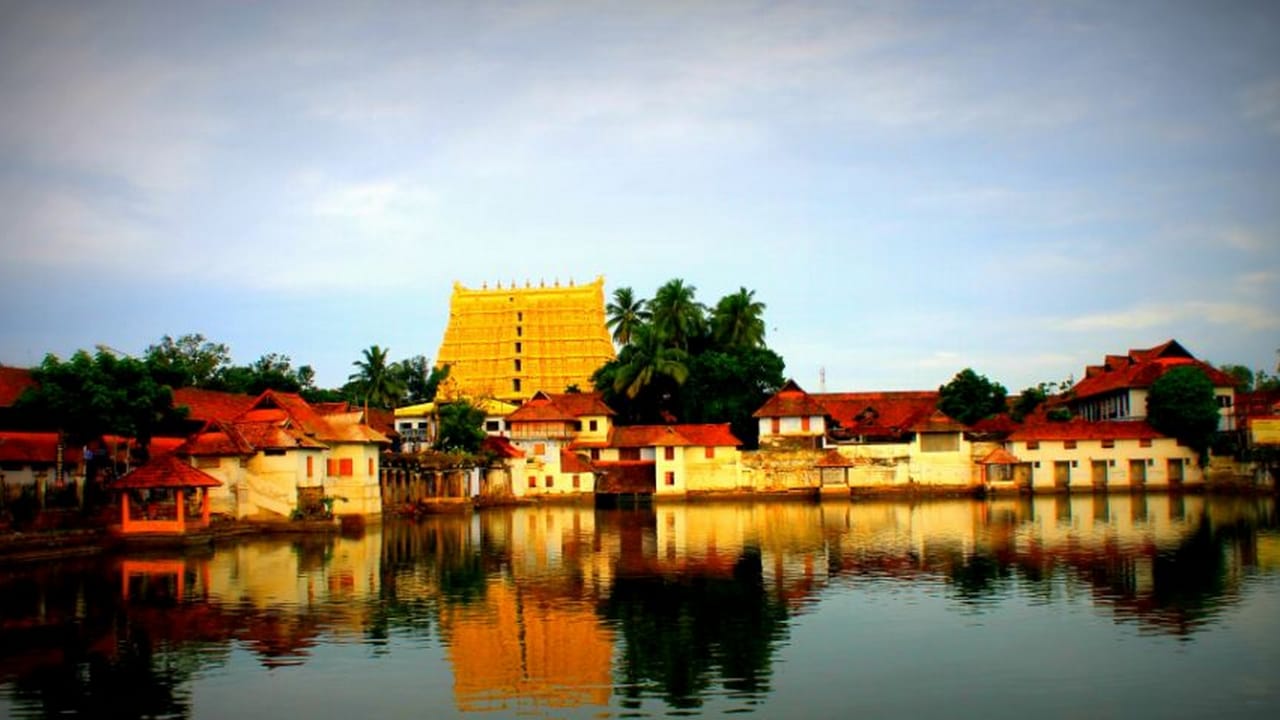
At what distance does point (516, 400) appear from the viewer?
107125mm

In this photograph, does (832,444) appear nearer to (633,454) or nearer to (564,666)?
(633,454)

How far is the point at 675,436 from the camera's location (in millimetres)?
70500

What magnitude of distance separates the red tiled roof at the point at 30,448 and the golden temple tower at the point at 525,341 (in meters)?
64.8

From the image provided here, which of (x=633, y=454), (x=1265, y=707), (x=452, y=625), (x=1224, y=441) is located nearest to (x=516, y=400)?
(x=633, y=454)

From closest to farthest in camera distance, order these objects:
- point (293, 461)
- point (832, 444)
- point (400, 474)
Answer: point (293, 461), point (400, 474), point (832, 444)

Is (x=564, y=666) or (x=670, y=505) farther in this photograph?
(x=670, y=505)

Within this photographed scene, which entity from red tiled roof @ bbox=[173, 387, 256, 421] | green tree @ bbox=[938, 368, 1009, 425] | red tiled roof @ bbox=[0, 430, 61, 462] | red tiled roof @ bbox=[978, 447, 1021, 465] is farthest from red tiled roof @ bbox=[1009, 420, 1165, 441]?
A: red tiled roof @ bbox=[0, 430, 61, 462]

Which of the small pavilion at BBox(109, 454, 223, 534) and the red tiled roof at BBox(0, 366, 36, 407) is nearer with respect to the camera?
the small pavilion at BBox(109, 454, 223, 534)

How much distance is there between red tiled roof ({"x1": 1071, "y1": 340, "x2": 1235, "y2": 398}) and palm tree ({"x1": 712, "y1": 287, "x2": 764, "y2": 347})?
917 inches

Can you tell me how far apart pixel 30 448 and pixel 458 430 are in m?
26.5

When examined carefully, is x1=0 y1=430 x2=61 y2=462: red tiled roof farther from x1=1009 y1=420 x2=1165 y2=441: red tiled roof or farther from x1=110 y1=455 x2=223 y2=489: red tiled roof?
x1=1009 y1=420 x2=1165 y2=441: red tiled roof

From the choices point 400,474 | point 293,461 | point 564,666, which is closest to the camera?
point 564,666

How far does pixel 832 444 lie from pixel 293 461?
37.9 meters

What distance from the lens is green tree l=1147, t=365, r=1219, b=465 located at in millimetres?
64375
